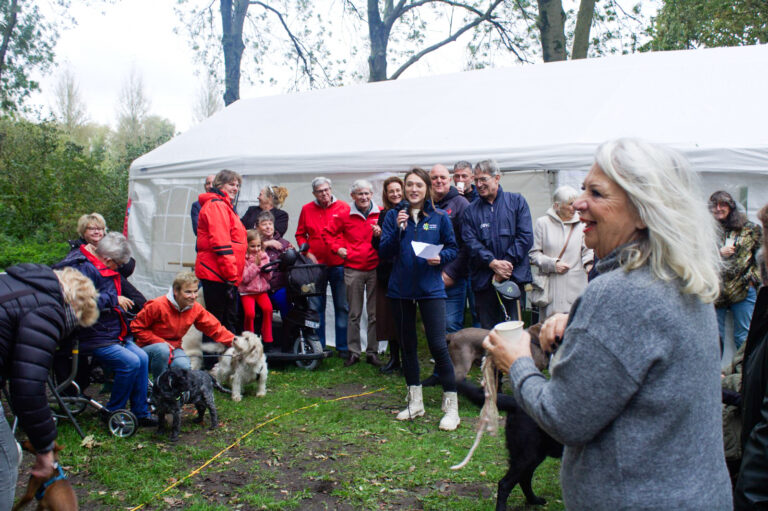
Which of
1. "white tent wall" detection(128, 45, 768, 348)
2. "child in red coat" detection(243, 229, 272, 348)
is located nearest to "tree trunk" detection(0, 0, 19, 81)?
"white tent wall" detection(128, 45, 768, 348)

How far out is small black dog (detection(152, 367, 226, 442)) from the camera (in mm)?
4562

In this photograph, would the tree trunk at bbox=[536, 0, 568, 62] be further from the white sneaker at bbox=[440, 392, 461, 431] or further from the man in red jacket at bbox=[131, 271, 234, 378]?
the man in red jacket at bbox=[131, 271, 234, 378]

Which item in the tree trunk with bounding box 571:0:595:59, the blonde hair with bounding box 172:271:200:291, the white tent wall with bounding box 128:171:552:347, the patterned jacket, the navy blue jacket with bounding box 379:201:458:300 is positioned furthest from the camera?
the tree trunk with bounding box 571:0:595:59

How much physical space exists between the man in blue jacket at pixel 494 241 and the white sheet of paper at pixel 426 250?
1117 mm

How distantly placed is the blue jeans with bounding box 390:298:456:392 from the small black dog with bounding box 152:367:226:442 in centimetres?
157

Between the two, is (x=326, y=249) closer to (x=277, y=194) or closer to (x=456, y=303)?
(x=277, y=194)

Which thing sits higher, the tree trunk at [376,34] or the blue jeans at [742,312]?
the tree trunk at [376,34]

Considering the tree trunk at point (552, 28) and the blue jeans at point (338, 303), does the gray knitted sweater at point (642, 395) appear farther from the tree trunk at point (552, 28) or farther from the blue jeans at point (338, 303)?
the tree trunk at point (552, 28)

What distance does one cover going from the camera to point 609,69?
782cm

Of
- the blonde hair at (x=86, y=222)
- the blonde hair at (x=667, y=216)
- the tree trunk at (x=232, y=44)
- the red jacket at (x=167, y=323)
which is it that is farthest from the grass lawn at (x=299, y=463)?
the tree trunk at (x=232, y=44)

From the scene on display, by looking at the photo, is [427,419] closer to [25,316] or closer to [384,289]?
[384,289]

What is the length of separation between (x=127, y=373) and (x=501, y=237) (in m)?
3.36

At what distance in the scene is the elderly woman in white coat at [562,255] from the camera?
5.76 m

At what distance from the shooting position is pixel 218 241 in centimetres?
591
